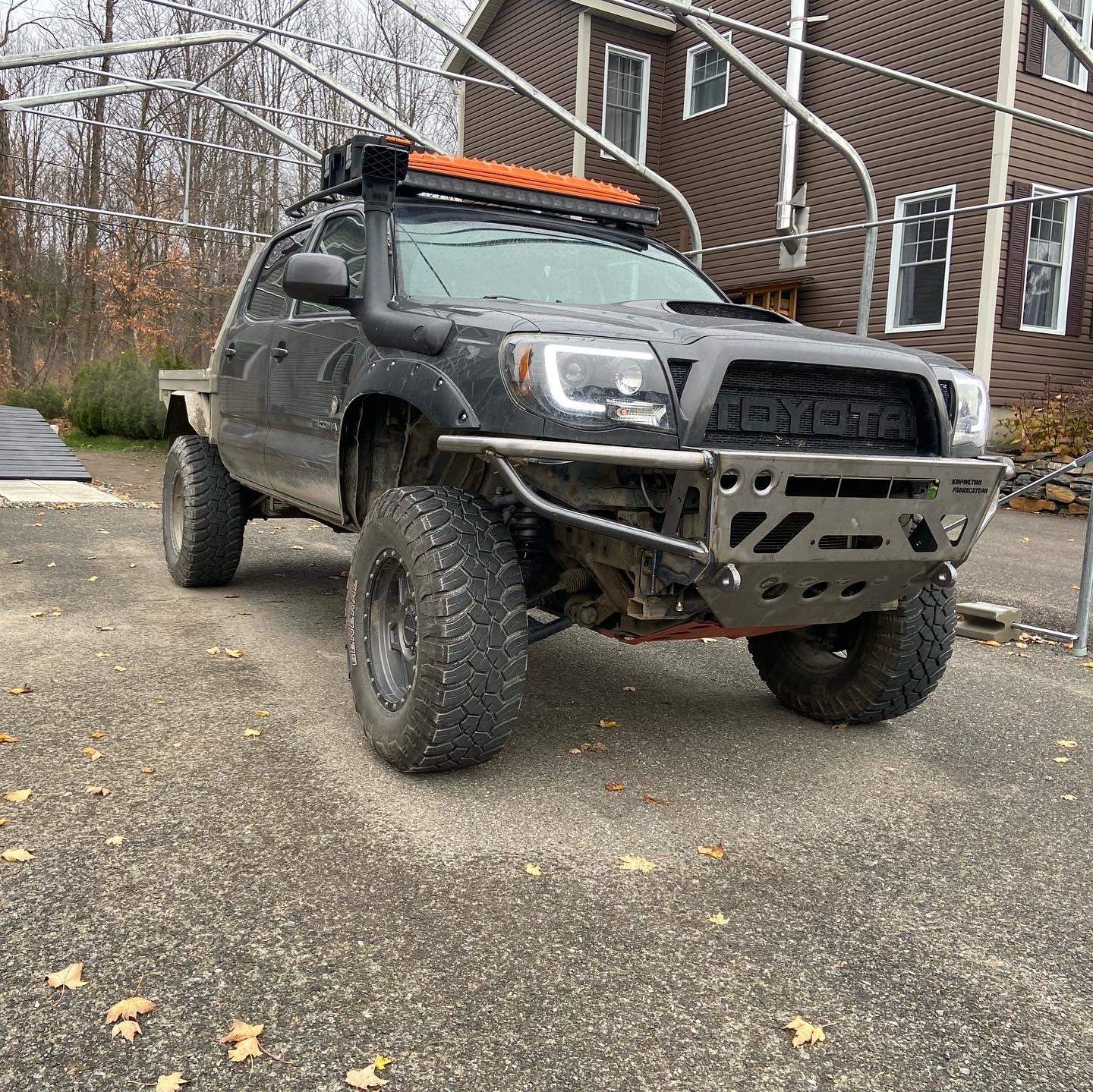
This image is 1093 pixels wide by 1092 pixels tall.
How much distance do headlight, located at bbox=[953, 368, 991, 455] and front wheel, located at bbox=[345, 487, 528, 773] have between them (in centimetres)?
154

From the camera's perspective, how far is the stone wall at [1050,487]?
40.3ft

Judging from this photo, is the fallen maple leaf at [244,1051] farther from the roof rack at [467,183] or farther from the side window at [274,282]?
the side window at [274,282]

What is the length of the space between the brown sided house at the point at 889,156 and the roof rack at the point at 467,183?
647cm

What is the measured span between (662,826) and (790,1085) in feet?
4.06

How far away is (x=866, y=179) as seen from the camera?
9422mm

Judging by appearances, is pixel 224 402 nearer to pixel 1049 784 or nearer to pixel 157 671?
pixel 157 671

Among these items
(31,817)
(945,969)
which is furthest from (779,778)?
(31,817)

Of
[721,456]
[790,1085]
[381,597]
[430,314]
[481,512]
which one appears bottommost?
[790,1085]

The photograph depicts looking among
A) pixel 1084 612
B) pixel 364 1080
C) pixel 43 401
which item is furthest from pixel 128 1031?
pixel 43 401

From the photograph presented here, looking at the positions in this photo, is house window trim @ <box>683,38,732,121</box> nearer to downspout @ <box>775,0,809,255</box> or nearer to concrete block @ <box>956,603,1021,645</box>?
downspout @ <box>775,0,809,255</box>

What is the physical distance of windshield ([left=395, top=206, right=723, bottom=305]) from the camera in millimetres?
4199

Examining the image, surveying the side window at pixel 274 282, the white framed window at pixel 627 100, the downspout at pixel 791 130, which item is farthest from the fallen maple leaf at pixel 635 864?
the white framed window at pixel 627 100

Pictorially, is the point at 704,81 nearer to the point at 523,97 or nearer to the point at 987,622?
the point at 523,97

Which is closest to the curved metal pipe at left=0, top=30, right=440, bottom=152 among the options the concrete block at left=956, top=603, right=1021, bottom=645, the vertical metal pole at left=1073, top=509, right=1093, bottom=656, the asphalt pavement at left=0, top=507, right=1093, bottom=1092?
the concrete block at left=956, top=603, right=1021, bottom=645
